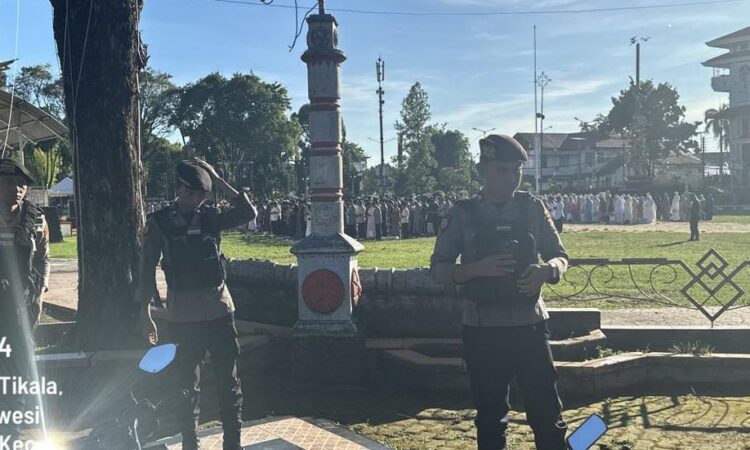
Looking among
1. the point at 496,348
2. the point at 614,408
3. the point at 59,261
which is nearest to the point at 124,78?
the point at 496,348

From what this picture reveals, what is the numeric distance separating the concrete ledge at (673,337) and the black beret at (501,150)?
12.4 feet

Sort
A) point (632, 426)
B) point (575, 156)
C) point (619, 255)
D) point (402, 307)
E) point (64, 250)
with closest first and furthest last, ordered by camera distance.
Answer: point (632, 426) → point (402, 307) → point (619, 255) → point (64, 250) → point (575, 156)

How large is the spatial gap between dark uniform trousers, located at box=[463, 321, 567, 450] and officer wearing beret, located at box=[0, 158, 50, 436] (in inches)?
118

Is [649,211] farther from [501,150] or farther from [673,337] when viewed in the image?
[501,150]

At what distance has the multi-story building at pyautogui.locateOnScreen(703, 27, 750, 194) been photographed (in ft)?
186

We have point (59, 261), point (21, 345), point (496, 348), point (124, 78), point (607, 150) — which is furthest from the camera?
point (607, 150)

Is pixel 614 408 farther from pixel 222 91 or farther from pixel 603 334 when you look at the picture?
pixel 222 91

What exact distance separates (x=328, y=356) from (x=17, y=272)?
2.70 metres

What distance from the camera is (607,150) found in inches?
3356

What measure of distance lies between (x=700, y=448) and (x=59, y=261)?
16.6 metres

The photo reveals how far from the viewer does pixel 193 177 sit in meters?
3.88

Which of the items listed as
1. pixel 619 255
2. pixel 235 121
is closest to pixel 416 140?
pixel 235 121

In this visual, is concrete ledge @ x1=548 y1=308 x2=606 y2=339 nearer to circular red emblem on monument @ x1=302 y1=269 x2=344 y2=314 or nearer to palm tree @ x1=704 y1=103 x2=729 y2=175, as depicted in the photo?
circular red emblem on monument @ x1=302 y1=269 x2=344 y2=314

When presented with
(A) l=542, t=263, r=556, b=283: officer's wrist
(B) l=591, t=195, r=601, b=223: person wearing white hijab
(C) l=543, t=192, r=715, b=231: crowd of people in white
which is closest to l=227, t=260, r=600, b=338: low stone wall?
(A) l=542, t=263, r=556, b=283: officer's wrist
